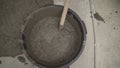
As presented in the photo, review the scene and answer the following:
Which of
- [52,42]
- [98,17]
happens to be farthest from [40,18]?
[98,17]

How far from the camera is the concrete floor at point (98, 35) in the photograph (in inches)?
57.4

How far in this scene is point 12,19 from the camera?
1510 millimetres

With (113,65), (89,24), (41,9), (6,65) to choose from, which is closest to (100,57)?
(113,65)

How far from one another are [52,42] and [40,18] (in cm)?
20

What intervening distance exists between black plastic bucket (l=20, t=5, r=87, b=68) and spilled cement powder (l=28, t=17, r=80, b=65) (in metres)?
0.04

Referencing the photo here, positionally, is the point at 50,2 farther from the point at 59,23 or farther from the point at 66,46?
the point at 66,46

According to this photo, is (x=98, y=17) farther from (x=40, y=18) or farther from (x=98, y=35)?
(x=40, y=18)

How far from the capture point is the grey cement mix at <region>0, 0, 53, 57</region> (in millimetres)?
1455

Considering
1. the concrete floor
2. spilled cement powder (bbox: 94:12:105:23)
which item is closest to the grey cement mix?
the concrete floor

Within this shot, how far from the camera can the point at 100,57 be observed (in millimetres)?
1473

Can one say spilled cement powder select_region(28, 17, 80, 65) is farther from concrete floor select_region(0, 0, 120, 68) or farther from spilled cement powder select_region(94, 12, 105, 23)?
spilled cement powder select_region(94, 12, 105, 23)

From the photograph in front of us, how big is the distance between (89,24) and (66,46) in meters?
0.25

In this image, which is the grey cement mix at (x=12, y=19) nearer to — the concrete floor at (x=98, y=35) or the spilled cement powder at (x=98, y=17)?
the concrete floor at (x=98, y=35)

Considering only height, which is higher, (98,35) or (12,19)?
(12,19)
